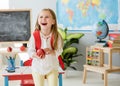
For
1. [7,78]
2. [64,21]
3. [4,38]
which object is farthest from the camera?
[64,21]


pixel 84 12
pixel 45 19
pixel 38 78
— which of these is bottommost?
pixel 38 78

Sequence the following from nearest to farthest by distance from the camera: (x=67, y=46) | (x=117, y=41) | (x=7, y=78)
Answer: (x=7, y=78), (x=117, y=41), (x=67, y=46)

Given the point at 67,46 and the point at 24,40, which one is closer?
the point at 24,40

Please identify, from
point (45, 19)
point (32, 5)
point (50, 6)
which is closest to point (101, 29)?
point (50, 6)

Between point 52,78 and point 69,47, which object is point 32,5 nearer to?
point 69,47

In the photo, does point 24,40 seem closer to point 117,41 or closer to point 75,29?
point 75,29

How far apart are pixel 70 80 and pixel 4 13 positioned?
A: 5.51 ft

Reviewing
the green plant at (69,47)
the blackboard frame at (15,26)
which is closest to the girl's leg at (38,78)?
the blackboard frame at (15,26)

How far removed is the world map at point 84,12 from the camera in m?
5.34

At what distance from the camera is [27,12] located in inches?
195

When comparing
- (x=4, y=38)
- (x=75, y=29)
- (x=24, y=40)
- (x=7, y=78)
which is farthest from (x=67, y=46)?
(x=7, y=78)

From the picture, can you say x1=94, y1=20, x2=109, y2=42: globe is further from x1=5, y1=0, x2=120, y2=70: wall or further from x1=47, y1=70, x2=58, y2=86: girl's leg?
x1=47, y1=70, x2=58, y2=86: girl's leg

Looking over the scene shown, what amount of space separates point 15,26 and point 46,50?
8.61 feet

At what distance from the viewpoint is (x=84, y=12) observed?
5.61 m
